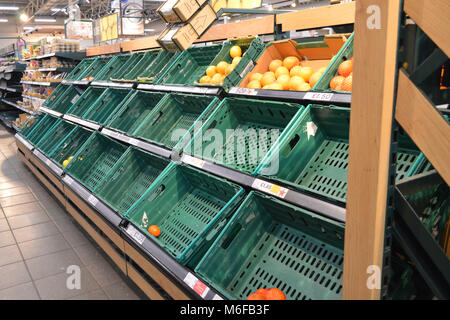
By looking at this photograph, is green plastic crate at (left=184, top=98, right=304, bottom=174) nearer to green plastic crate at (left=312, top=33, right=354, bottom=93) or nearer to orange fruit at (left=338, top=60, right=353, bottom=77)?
green plastic crate at (left=312, top=33, right=354, bottom=93)

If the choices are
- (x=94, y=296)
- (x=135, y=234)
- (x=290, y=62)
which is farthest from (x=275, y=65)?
(x=94, y=296)

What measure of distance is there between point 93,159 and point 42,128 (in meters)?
2.42

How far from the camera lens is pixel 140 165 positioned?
3.40m

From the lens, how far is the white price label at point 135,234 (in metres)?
2.49

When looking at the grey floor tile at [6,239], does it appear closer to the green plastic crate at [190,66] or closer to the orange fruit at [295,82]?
the green plastic crate at [190,66]

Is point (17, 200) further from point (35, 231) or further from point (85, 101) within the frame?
point (85, 101)

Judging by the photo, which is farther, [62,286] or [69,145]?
[69,145]

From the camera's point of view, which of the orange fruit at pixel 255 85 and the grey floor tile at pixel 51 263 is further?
the grey floor tile at pixel 51 263

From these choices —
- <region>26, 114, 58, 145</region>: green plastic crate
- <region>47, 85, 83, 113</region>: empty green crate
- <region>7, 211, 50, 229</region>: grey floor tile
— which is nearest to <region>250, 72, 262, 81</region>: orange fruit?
<region>7, 211, 50, 229</region>: grey floor tile

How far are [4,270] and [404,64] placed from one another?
346 centimetres

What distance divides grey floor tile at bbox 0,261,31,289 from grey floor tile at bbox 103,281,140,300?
73cm

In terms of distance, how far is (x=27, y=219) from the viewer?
4.33 m

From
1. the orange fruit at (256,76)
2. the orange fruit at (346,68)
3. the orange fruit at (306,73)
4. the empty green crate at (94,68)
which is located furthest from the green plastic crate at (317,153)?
the empty green crate at (94,68)

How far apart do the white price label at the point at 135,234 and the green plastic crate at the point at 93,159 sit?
4.91ft
